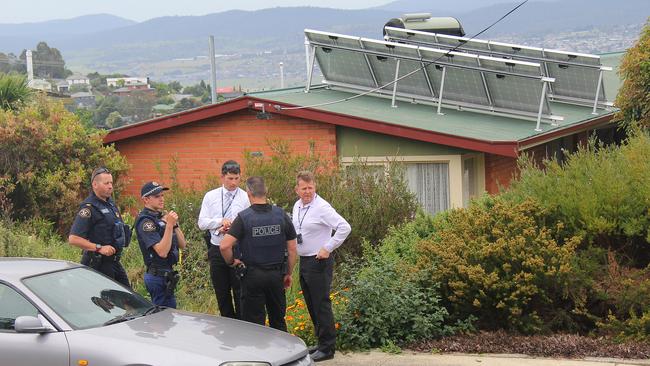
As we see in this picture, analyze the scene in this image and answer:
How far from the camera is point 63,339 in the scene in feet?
23.4

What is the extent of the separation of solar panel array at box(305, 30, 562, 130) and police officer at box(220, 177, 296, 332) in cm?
857

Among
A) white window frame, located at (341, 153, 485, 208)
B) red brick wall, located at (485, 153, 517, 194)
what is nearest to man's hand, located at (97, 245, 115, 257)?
white window frame, located at (341, 153, 485, 208)

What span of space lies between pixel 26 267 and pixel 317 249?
251 centimetres

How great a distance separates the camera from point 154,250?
900 centimetres

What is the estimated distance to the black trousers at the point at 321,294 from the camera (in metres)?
8.99

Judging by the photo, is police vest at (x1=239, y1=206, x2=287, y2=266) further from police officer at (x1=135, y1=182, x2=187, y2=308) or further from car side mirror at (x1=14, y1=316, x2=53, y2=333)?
car side mirror at (x1=14, y1=316, x2=53, y2=333)

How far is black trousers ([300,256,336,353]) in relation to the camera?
8992mm

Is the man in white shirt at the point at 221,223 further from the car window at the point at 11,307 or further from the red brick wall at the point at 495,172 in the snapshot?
the red brick wall at the point at 495,172

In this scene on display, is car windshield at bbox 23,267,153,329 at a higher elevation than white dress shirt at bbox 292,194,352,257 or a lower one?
lower

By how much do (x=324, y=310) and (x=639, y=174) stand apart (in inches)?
138

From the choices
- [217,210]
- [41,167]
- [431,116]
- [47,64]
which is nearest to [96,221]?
[217,210]

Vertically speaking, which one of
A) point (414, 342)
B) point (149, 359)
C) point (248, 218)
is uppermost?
point (248, 218)

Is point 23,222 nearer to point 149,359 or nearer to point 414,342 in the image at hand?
point 414,342

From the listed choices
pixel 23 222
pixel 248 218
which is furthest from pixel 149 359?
pixel 23 222
